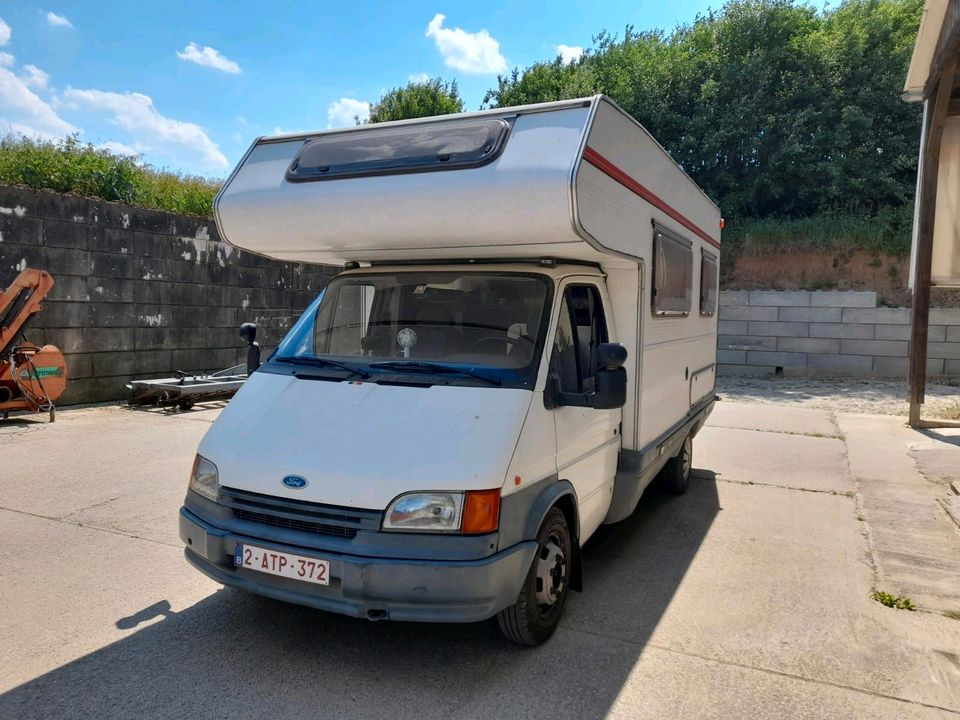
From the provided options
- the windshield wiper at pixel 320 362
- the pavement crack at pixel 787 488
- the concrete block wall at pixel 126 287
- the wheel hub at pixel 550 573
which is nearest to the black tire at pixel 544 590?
the wheel hub at pixel 550 573

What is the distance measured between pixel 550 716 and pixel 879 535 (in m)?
3.85

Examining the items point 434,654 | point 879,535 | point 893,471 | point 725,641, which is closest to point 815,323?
point 893,471

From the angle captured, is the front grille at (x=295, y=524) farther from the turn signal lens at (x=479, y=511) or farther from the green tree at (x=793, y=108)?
the green tree at (x=793, y=108)

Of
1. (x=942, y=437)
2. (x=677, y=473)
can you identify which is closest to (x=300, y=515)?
(x=677, y=473)

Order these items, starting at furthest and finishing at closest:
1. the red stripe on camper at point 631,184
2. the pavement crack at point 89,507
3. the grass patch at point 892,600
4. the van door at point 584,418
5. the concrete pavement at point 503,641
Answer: the pavement crack at point 89,507 < the grass patch at point 892,600 < the van door at point 584,418 < the red stripe on camper at point 631,184 < the concrete pavement at point 503,641

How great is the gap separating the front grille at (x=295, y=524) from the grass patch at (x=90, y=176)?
798cm

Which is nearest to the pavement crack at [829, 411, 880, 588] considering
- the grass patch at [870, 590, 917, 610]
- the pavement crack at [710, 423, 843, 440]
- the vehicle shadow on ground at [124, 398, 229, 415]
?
the grass patch at [870, 590, 917, 610]

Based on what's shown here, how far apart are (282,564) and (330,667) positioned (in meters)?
0.61

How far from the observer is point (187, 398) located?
9.93 meters

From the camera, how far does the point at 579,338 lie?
3.98 meters

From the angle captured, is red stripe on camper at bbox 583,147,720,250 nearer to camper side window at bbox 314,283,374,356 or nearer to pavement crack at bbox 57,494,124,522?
camper side window at bbox 314,283,374,356

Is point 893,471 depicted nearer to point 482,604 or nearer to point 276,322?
point 482,604

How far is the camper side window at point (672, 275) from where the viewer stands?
4832 millimetres

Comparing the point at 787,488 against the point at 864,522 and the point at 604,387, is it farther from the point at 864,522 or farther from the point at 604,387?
the point at 604,387
